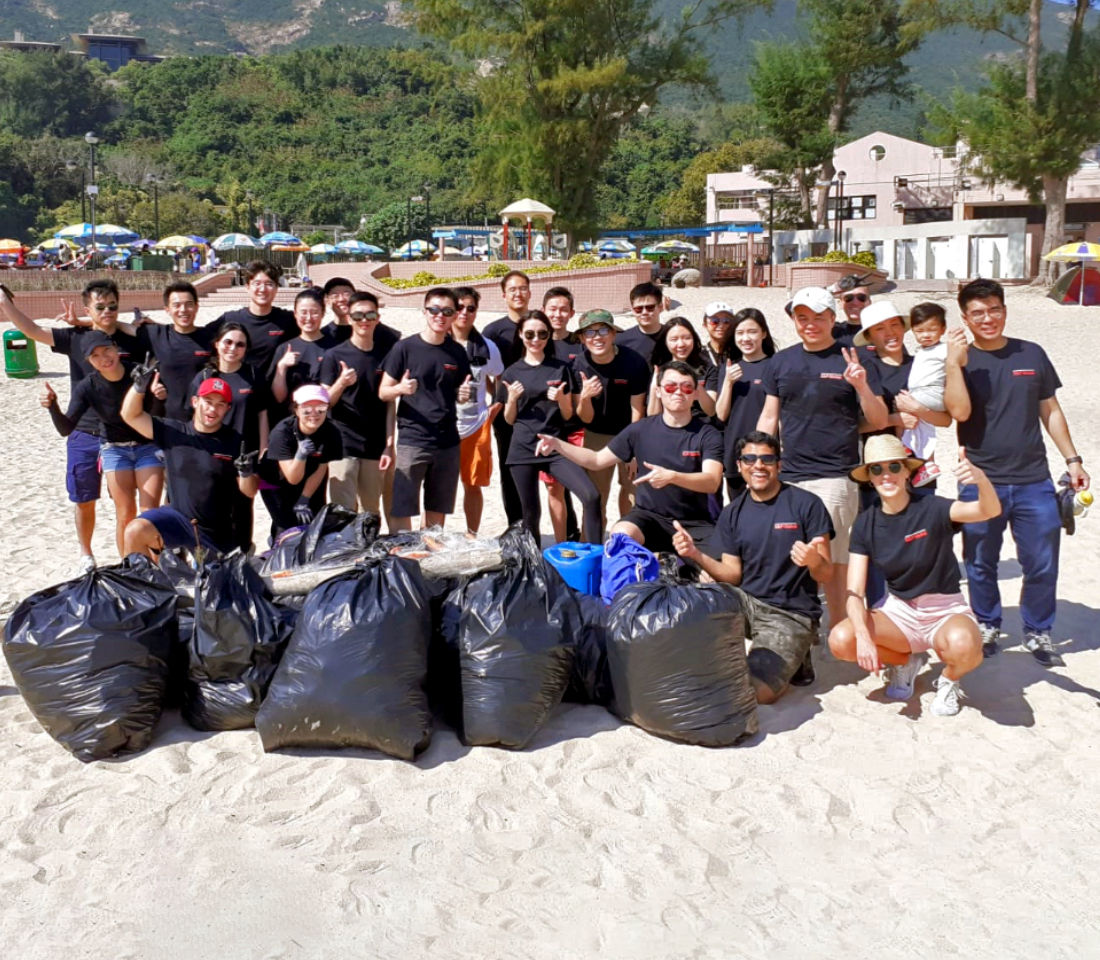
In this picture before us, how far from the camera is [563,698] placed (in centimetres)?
444

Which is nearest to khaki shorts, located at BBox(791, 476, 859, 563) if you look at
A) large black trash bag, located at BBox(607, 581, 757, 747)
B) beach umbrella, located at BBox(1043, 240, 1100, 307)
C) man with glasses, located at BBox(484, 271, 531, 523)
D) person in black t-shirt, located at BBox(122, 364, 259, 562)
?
large black trash bag, located at BBox(607, 581, 757, 747)

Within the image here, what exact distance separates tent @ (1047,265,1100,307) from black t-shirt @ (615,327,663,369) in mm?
19563

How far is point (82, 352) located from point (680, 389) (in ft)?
10.4

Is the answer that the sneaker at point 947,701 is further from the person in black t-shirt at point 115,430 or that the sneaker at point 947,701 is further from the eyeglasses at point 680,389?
the person in black t-shirt at point 115,430

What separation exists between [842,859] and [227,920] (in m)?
1.85

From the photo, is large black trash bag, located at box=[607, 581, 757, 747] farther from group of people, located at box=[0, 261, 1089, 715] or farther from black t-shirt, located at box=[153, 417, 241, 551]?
black t-shirt, located at box=[153, 417, 241, 551]

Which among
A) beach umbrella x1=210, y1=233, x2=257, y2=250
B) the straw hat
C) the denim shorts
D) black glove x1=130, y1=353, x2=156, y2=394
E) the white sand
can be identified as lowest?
the white sand

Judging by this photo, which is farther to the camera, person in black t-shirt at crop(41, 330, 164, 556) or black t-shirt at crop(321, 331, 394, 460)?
black t-shirt at crop(321, 331, 394, 460)

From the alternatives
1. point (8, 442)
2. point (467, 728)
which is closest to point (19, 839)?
point (467, 728)

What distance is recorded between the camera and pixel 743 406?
541 centimetres

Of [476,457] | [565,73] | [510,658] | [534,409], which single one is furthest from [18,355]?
[565,73]

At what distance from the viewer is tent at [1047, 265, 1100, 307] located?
22.8 m

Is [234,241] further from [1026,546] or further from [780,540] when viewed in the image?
[1026,546]

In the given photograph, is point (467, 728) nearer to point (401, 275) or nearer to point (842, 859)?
point (842, 859)
